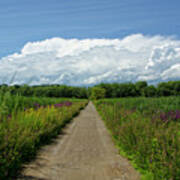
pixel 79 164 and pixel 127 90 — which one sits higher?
pixel 127 90

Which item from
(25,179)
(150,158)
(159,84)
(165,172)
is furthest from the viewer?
(159,84)

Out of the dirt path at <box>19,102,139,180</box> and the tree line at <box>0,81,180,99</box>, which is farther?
the tree line at <box>0,81,180,99</box>

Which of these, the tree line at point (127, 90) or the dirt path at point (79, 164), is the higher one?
the tree line at point (127, 90)

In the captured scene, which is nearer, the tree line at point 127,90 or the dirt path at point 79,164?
the dirt path at point 79,164

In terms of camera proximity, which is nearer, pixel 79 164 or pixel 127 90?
pixel 79 164

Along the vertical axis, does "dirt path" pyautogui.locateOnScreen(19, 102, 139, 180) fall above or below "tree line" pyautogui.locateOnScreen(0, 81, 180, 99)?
below

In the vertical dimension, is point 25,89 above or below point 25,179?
above

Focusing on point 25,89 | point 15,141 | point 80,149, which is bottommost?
point 80,149

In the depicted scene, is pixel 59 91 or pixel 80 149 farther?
pixel 59 91

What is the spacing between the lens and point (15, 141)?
7.17 m

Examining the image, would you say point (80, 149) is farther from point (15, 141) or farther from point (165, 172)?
point (165, 172)

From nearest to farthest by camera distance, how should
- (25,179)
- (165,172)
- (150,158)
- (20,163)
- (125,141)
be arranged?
1. (165,172)
2. (25,179)
3. (150,158)
4. (20,163)
5. (125,141)

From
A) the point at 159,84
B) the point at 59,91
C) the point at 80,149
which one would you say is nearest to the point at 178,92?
the point at 159,84

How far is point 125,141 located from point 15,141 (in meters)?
3.98
